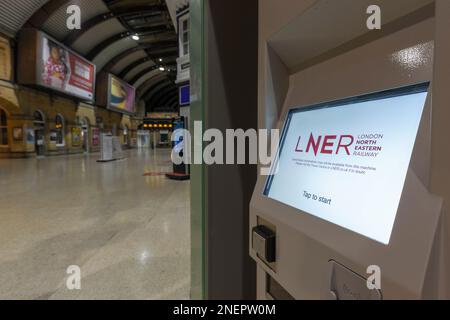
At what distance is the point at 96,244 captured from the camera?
240 centimetres

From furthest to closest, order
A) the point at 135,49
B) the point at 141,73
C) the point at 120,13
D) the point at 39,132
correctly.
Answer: the point at 141,73, the point at 135,49, the point at 39,132, the point at 120,13

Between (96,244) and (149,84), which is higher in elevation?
(149,84)

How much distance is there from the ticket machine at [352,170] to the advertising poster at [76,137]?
1650 centimetres

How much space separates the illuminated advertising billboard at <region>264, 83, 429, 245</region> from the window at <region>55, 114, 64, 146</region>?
1584 cm

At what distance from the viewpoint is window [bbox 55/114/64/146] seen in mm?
13998

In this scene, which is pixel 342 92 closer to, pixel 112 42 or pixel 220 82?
pixel 220 82

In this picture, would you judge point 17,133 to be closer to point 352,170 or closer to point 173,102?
point 352,170

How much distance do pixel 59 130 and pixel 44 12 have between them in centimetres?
584

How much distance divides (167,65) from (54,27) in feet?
30.9

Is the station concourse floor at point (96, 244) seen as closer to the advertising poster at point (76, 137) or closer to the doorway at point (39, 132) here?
the doorway at point (39, 132)

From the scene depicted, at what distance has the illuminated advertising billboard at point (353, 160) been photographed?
18.4 inches

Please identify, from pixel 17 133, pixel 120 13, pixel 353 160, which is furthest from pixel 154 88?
pixel 353 160

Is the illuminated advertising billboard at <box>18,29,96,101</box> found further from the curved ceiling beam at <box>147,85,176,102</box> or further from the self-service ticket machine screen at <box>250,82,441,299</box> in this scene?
the curved ceiling beam at <box>147,85,176,102</box>

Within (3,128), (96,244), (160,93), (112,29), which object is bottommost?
(96,244)
